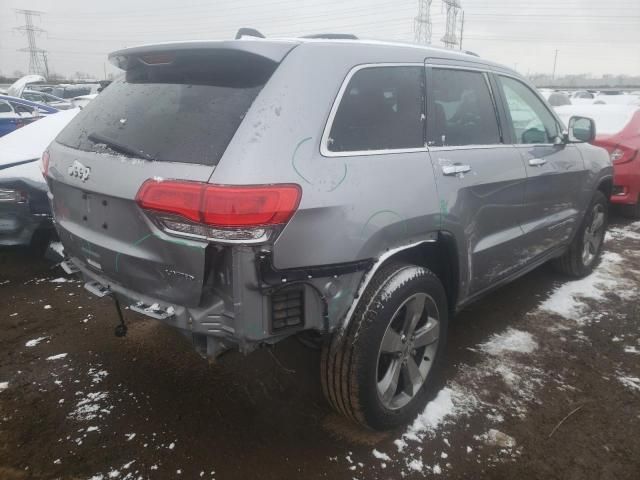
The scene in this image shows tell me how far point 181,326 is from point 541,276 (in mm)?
3749

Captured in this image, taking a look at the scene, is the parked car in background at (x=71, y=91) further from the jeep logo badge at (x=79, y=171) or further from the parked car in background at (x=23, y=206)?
the jeep logo badge at (x=79, y=171)

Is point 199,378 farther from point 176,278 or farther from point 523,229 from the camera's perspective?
point 523,229

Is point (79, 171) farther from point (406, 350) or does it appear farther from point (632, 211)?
point (632, 211)

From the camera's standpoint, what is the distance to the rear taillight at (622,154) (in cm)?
624

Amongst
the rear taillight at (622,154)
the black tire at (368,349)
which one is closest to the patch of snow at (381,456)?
the black tire at (368,349)

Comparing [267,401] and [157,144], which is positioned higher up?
[157,144]

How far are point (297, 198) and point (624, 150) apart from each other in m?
6.10

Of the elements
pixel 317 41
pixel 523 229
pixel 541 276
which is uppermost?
pixel 317 41

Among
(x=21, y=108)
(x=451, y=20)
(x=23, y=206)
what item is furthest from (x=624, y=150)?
(x=451, y=20)

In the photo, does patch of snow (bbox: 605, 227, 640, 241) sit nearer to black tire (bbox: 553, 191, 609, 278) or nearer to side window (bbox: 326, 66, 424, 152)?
black tire (bbox: 553, 191, 609, 278)

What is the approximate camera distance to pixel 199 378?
2.83 meters

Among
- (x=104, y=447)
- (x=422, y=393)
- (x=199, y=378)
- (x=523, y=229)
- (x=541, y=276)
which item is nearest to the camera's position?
(x=104, y=447)

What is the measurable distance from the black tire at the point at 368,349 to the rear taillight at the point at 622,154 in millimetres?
5265

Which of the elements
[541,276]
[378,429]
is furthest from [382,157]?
[541,276]
